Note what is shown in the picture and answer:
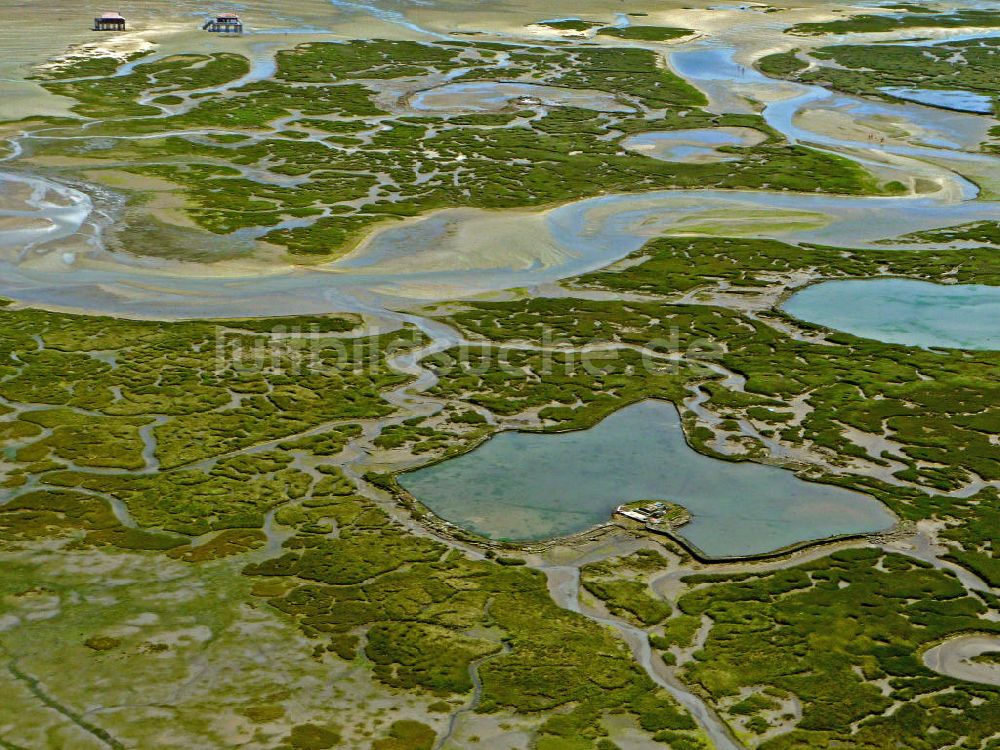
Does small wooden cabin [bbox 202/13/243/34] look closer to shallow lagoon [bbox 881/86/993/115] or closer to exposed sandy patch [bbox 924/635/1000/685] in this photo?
shallow lagoon [bbox 881/86/993/115]

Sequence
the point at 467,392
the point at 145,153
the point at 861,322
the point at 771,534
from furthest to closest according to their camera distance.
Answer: the point at 145,153 < the point at 861,322 < the point at 467,392 < the point at 771,534

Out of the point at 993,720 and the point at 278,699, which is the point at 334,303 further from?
the point at 993,720

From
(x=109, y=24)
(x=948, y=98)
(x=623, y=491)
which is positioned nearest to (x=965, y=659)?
(x=623, y=491)

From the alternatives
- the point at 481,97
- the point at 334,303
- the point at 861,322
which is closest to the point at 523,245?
the point at 334,303

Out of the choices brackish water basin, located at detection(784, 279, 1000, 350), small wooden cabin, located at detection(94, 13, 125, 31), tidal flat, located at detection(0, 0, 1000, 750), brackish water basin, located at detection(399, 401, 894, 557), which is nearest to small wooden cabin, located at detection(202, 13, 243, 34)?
small wooden cabin, located at detection(94, 13, 125, 31)

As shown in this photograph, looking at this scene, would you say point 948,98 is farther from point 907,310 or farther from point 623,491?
point 623,491
